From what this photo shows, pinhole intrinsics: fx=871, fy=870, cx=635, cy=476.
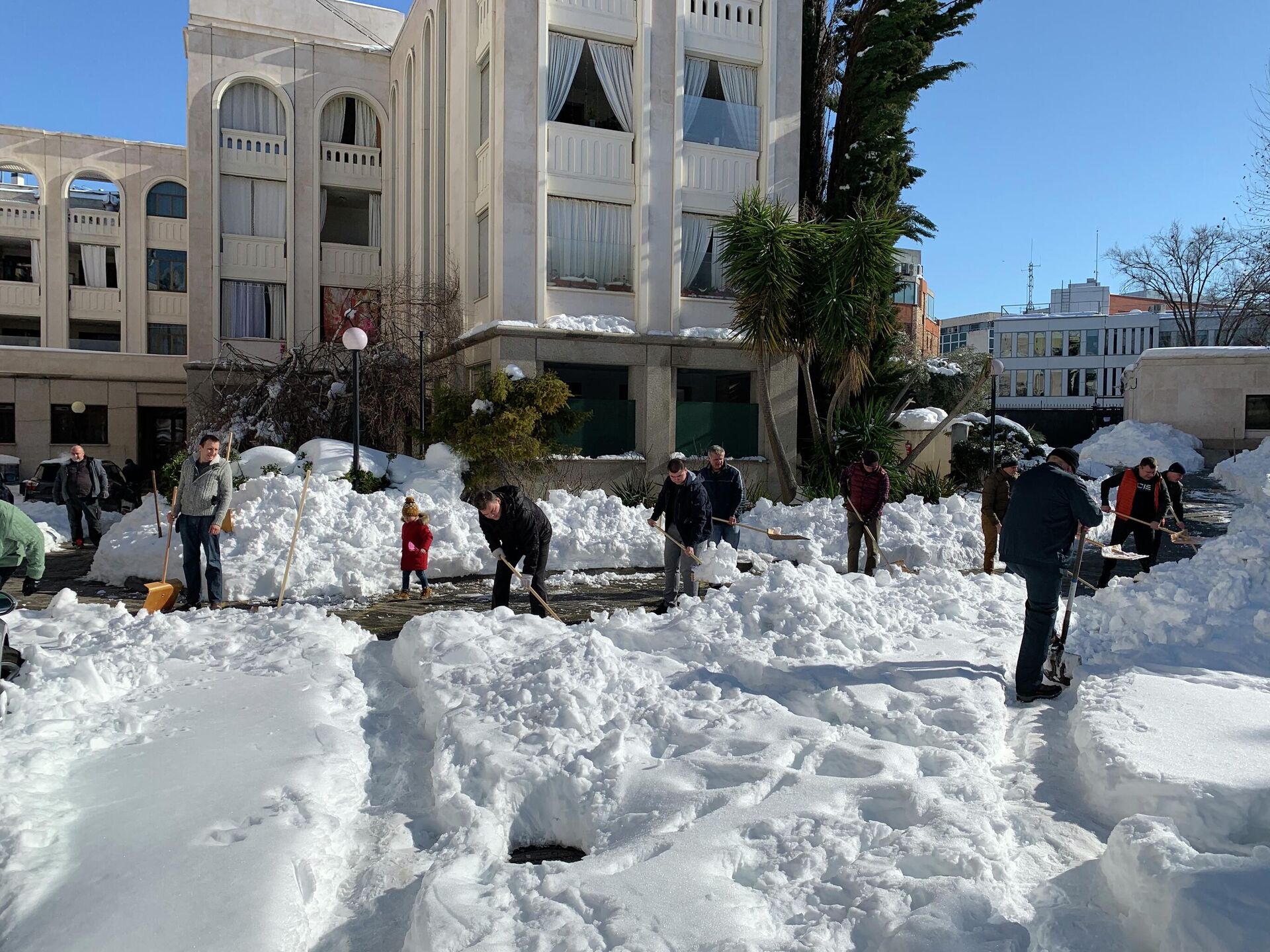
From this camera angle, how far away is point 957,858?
3.54 metres

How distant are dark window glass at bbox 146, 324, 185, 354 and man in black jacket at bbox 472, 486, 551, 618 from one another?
82.0 ft

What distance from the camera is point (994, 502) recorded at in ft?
38.0

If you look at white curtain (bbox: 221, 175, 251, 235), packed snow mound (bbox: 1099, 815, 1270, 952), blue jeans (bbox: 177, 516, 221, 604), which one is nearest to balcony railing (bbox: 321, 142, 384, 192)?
white curtain (bbox: 221, 175, 251, 235)

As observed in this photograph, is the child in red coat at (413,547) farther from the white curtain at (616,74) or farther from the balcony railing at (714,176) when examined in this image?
the white curtain at (616,74)

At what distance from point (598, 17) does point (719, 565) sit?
38.1 feet

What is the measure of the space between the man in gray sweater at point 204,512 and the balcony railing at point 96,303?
23699 mm

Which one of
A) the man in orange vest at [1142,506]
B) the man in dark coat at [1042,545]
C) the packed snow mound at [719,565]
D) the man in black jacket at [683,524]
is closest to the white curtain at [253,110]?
the packed snow mound at [719,565]

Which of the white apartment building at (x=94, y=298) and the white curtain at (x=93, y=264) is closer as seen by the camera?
the white apartment building at (x=94, y=298)

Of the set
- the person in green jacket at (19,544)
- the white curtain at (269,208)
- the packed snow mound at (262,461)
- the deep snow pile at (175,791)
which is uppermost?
the white curtain at (269,208)

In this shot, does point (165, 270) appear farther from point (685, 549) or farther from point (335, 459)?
point (685, 549)

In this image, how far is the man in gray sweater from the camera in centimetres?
884

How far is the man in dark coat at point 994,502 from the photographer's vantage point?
449 inches

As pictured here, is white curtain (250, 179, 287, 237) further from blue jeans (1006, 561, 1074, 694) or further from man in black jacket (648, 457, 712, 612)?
blue jeans (1006, 561, 1074, 694)

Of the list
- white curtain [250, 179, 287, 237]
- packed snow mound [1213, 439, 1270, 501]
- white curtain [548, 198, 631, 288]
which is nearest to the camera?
white curtain [548, 198, 631, 288]
